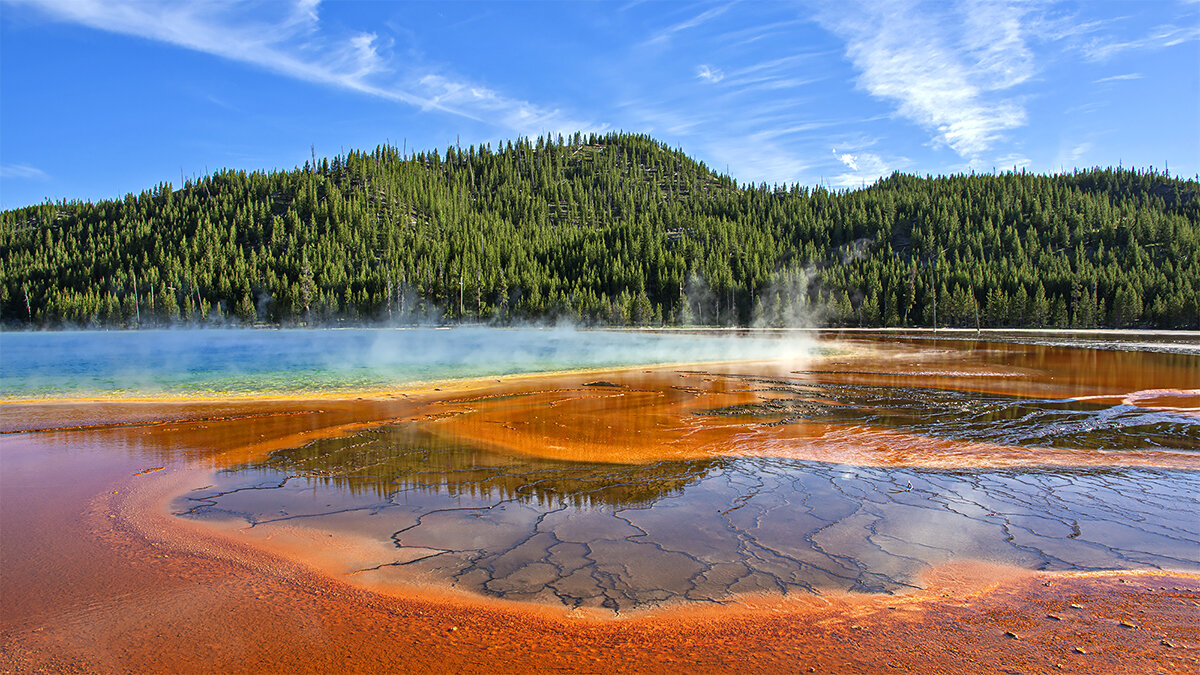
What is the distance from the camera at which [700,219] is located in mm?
161000

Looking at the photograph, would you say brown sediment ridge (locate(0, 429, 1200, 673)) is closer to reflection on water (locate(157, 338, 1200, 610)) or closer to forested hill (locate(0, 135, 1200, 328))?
reflection on water (locate(157, 338, 1200, 610))

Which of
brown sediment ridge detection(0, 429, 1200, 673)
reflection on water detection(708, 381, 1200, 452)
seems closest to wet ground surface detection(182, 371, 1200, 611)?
reflection on water detection(708, 381, 1200, 452)

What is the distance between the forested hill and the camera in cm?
10025

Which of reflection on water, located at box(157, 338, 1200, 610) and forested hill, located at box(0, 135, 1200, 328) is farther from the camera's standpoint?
forested hill, located at box(0, 135, 1200, 328)

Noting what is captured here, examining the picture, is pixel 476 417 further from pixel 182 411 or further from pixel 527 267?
pixel 527 267

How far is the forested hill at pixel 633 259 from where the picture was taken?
100250 millimetres

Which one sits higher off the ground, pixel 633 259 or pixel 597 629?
pixel 633 259

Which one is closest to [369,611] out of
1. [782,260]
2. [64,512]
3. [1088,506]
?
[64,512]

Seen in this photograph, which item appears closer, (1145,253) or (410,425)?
(410,425)

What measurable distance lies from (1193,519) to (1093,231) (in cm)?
16650

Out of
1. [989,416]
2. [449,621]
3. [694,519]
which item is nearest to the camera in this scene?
[449,621]

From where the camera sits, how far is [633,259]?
129875 millimetres

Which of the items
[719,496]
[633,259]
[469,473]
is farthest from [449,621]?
[633,259]

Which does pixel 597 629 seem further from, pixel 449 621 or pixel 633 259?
pixel 633 259
